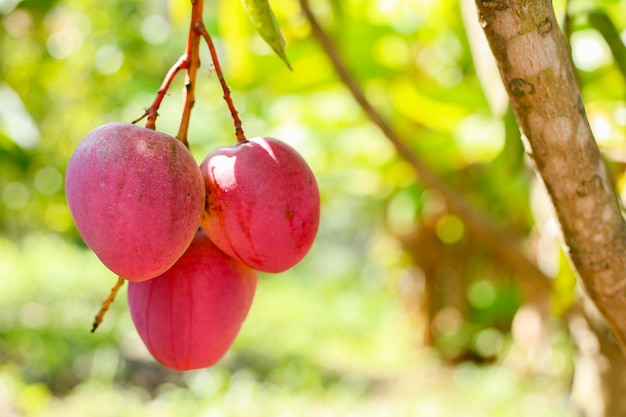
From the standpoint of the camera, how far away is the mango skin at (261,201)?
18.0 inches

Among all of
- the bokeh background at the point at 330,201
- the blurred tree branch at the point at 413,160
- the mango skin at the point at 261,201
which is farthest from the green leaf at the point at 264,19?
the blurred tree branch at the point at 413,160

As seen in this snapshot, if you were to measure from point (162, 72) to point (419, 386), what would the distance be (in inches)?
75.1

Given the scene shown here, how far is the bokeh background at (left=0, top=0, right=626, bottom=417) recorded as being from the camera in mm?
1320

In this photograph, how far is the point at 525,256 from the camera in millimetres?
1267

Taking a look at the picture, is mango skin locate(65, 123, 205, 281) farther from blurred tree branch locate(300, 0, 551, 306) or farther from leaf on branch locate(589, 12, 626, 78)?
blurred tree branch locate(300, 0, 551, 306)

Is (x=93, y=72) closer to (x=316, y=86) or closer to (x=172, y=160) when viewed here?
(x=316, y=86)

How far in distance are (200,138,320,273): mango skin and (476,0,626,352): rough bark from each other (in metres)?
0.14

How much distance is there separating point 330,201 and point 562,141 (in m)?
2.80

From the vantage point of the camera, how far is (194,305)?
19.8 inches

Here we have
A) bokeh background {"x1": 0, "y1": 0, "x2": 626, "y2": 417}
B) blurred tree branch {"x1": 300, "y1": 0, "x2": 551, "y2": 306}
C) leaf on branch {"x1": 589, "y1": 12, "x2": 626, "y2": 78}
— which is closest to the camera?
leaf on branch {"x1": 589, "y1": 12, "x2": 626, "y2": 78}

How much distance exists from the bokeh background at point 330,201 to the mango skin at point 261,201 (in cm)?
32

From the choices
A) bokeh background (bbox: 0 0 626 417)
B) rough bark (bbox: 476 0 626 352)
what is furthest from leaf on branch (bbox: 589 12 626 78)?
rough bark (bbox: 476 0 626 352)

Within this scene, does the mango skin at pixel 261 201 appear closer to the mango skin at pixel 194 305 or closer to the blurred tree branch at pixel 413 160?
the mango skin at pixel 194 305

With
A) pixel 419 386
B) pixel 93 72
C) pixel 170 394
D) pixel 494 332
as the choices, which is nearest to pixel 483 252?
pixel 494 332
